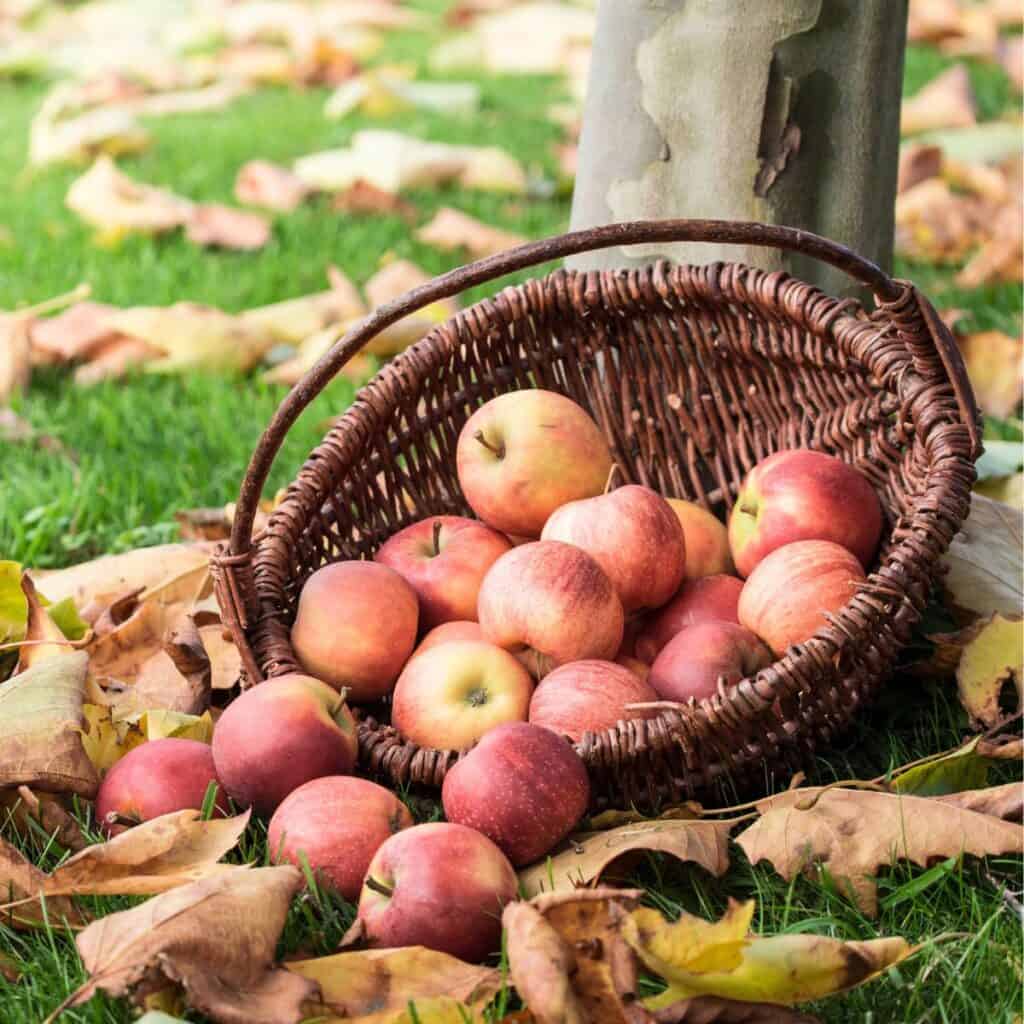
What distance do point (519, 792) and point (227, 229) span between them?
8.48 feet

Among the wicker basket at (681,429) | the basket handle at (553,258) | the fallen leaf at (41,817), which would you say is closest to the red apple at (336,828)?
the wicker basket at (681,429)

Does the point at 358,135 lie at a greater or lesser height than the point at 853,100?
lesser

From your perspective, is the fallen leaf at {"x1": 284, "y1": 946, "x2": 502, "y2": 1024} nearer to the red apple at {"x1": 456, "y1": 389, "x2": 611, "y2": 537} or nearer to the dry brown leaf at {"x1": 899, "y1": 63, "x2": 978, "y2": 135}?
the red apple at {"x1": 456, "y1": 389, "x2": 611, "y2": 537}

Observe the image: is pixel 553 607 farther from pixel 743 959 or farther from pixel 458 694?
pixel 743 959

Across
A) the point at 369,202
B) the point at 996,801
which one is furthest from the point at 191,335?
the point at 996,801

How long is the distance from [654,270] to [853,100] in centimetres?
45

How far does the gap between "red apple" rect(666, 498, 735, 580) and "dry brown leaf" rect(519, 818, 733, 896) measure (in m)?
0.53

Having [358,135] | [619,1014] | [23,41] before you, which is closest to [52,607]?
[619,1014]

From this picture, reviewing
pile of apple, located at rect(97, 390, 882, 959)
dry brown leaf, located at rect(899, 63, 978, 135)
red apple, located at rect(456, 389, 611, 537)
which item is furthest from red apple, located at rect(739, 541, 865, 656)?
dry brown leaf, located at rect(899, 63, 978, 135)

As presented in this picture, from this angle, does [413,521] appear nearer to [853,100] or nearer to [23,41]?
[853,100]

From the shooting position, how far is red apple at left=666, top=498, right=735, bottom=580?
1950 mm

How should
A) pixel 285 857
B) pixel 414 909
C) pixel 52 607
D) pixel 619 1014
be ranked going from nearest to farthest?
pixel 619 1014 < pixel 414 909 < pixel 285 857 < pixel 52 607

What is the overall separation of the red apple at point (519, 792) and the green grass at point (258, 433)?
13 centimetres

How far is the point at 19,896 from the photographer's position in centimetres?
140
